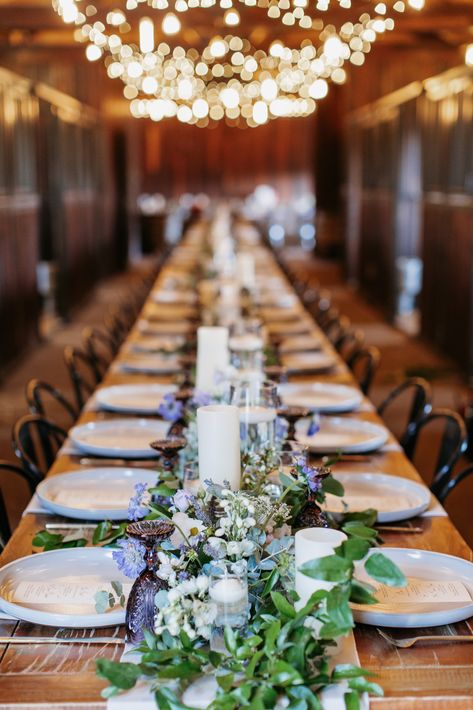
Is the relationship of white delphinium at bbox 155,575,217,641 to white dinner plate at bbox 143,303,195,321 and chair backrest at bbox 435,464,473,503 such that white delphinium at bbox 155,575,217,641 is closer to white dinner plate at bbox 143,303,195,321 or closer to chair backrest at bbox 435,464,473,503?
chair backrest at bbox 435,464,473,503

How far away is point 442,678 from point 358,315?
10.6 m

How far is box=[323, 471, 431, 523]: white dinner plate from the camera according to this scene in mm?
2451

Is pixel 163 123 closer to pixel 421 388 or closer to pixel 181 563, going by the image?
pixel 421 388

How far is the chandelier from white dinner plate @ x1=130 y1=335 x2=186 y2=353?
1.41 m

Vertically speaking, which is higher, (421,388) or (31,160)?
(31,160)

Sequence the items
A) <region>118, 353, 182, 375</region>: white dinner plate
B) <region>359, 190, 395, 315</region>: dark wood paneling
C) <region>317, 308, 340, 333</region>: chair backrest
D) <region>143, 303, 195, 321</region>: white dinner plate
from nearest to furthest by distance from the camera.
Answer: <region>118, 353, 182, 375</region>: white dinner plate, <region>143, 303, 195, 321</region>: white dinner plate, <region>317, 308, 340, 333</region>: chair backrest, <region>359, 190, 395, 315</region>: dark wood paneling

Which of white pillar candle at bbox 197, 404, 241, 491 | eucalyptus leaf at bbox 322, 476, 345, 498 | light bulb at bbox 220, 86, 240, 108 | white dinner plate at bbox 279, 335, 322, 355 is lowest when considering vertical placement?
white dinner plate at bbox 279, 335, 322, 355

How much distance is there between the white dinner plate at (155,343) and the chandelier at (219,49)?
1411 mm

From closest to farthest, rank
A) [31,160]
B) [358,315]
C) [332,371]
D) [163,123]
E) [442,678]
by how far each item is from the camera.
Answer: [442,678] → [332,371] → [31,160] → [358,315] → [163,123]

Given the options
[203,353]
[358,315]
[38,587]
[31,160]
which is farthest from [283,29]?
[38,587]

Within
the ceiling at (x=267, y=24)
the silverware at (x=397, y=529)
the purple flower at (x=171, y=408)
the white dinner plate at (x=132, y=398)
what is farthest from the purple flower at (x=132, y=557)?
the ceiling at (x=267, y=24)

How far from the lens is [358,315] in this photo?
12.2 m

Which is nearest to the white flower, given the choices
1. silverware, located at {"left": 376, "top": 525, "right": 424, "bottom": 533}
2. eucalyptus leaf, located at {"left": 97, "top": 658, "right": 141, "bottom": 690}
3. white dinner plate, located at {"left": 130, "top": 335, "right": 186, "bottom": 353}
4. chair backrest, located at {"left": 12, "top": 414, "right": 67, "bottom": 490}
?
eucalyptus leaf, located at {"left": 97, "top": 658, "right": 141, "bottom": 690}

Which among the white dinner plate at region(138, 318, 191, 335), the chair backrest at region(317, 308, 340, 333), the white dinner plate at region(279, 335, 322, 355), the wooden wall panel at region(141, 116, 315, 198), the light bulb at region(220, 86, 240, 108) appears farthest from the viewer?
the wooden wall panel at region(141, 116, 315, 198)
